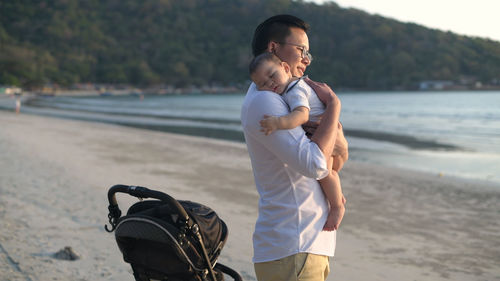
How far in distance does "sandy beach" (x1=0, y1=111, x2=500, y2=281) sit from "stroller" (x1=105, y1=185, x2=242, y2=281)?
2.21 m

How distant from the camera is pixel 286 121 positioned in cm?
162

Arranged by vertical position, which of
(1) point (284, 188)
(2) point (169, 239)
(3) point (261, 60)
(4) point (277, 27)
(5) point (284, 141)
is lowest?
(2) point (169, 239)

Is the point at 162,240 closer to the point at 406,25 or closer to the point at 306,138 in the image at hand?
the point at 306,138

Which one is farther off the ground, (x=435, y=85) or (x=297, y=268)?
(x=297, y=268)

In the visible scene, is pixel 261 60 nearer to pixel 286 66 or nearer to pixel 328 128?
pixel 286 66

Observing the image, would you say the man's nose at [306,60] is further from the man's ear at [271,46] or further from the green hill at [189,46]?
the green hill at [189,46]

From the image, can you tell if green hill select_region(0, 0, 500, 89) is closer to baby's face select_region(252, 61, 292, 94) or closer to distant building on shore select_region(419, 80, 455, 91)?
distant building on shore select_region(419, 80, 455, 91)

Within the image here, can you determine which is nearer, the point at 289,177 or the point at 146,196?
the point at 289,177

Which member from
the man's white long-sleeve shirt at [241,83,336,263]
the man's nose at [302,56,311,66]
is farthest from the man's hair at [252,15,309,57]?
the man's white long-sleeve shirt at [241,83,336,263]

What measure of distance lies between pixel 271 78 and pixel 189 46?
118 m

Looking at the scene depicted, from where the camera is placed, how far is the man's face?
1.83 m

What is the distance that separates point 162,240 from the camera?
1770 mm

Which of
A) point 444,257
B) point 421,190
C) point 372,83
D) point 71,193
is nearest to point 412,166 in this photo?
point 421,190

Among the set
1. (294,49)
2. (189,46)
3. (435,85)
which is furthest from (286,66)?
(189,46)
